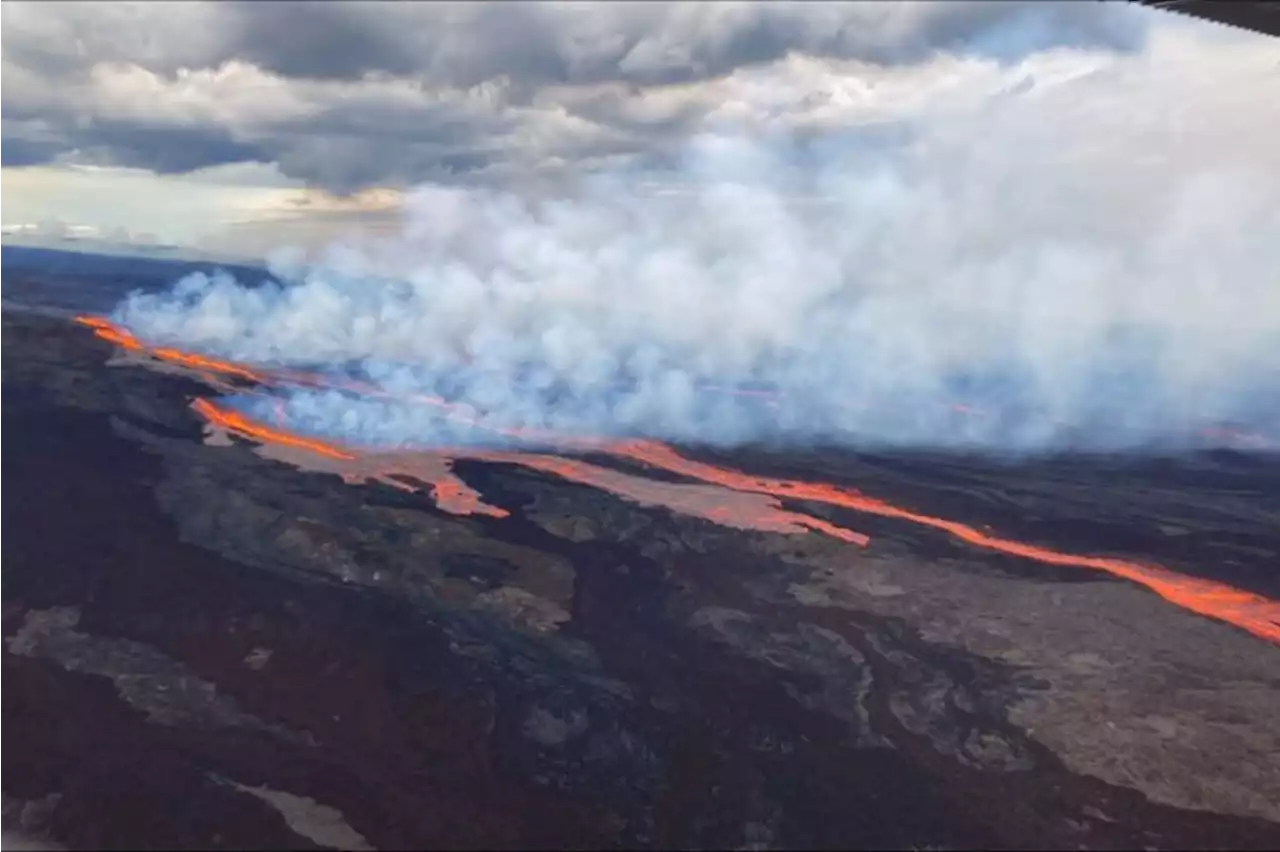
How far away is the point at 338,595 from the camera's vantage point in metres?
33.2

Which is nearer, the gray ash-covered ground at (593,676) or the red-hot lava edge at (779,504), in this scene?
the gray ash-covered ground at (593,676)

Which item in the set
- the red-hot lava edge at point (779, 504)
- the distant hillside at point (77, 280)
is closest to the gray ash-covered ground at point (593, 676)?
the red-hot lava edge at point (779, 504)

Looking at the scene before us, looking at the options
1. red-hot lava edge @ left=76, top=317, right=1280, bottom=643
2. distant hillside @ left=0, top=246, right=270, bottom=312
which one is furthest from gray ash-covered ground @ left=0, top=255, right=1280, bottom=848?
distant hillside @ left=0, top=246, right=270, bottom=312

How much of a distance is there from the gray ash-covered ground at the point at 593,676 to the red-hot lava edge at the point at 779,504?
1.16 metres

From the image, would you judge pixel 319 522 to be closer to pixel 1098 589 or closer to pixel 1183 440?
pixel 1098 589

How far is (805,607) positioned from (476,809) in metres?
14.0

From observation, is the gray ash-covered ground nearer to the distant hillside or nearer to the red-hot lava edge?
the red-hot lava edge

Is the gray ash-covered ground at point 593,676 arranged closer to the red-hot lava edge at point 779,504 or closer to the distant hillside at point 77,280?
the red-hot lava edge at point 779,504

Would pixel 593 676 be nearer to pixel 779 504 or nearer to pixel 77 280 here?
pixel 779 504

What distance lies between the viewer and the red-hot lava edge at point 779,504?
35.5m

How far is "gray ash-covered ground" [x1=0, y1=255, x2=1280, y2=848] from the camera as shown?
73.9 feet

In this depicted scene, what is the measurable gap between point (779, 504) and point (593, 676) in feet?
59.0

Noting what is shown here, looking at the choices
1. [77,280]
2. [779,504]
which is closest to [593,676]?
[779,504]

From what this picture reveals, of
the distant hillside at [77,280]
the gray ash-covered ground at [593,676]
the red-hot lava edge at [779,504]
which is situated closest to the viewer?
the gray ash-covered ground at [593,676]
